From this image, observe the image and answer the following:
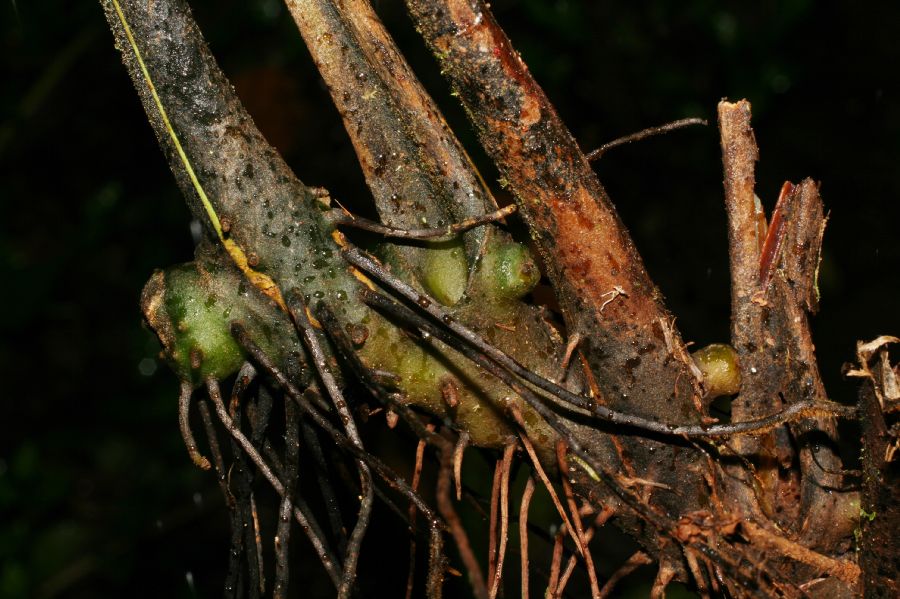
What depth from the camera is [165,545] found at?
296 cm

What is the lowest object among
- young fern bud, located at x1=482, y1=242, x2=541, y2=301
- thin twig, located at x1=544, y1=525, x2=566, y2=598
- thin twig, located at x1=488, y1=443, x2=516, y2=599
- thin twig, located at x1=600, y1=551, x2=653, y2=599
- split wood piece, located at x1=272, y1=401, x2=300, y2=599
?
thin twig, located at x1=600, y1=551, x2=653, y2=599

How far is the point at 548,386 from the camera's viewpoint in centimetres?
102

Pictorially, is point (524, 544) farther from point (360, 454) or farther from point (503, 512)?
point (360, 454)

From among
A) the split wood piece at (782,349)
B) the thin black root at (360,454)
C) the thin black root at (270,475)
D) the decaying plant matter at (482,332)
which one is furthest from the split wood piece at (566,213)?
the thin black root at (270,475)

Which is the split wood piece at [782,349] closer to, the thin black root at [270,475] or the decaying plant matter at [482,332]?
the decaying plant matter at [482,332]

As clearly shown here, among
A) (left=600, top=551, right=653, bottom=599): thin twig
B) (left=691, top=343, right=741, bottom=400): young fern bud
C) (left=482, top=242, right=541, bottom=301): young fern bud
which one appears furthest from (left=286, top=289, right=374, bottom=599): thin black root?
(left=691, top=343, right=741, bottom=400): young fern bud

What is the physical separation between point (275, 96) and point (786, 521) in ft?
8.94

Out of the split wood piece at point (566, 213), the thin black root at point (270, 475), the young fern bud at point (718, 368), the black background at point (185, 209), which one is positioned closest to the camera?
the split wood piece at point (566, 213)

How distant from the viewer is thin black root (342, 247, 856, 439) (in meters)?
1.02

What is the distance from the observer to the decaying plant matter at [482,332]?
101cm

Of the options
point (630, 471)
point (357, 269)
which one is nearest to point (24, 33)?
point (357, 269)

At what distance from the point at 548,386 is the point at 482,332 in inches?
4.8

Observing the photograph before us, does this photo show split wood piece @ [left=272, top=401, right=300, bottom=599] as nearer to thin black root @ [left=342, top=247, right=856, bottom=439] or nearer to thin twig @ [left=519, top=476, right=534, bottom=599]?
thin black root @ [left=342, top=247, right=856, bottom=439]

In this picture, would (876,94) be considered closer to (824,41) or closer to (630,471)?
(824,41)
